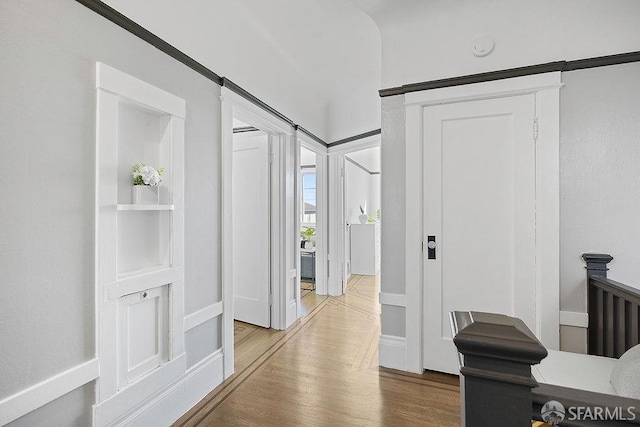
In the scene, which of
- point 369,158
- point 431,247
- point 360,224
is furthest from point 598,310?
point 369,158

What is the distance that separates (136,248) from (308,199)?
596 centimetres

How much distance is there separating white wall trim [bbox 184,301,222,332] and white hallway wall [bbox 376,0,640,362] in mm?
1275

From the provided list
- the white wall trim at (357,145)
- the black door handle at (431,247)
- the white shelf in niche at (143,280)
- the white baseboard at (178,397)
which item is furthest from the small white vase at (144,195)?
the white wall trim at (357,145)

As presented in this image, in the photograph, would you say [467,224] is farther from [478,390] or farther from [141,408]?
[141,408]

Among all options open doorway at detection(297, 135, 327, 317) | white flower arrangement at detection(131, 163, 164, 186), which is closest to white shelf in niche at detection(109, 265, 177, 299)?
white flower arrangement at detection(131, 163, 164, 186)

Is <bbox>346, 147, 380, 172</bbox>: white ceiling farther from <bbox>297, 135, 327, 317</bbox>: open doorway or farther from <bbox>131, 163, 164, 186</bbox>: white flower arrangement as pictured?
<bbox>131, 163, 164, 186</bbox>: white flower arrangement

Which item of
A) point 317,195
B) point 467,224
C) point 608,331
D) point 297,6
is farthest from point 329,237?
point 608,331

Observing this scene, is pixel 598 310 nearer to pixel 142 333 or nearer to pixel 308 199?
pixel 142 333

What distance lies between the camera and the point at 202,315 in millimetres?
2213

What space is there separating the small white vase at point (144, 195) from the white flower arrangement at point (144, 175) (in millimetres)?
27

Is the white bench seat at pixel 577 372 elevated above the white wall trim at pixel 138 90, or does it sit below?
below

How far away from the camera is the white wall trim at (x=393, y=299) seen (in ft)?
8.58

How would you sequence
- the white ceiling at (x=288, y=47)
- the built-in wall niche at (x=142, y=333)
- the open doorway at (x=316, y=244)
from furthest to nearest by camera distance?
the open doorway at (x=316, y=244) → the white ceiling at (x=288, y=47) → the built-in wall niche at (x=142, y=333)

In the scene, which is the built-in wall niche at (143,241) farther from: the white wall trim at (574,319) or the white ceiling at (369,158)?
the white ceiling at (369,158)
